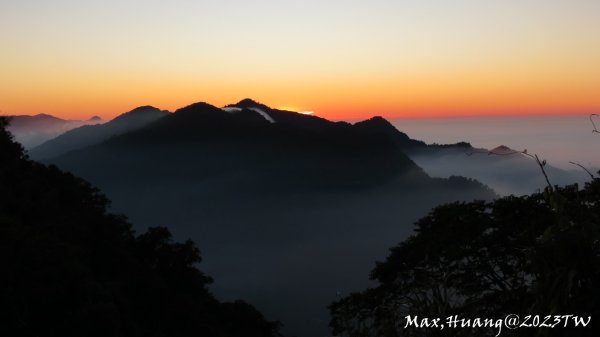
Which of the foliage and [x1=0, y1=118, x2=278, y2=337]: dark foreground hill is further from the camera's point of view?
[x1=0, y1=118, x2=278, y2=337]: dark foreground hill

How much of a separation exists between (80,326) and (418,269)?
11794mm

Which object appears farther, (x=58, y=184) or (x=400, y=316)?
(x=58, y=184)

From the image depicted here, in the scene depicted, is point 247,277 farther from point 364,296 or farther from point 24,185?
point 364,296

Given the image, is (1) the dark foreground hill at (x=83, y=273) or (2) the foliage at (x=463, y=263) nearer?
(2) the foliage at (x=463, y=263)

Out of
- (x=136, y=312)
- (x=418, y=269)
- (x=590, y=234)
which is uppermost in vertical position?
(x=590, y=234)

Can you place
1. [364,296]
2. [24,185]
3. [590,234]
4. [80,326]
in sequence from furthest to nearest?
[24,185] < [364,296] < [80,326] < [590,234]

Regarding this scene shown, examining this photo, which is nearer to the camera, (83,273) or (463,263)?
(463,263)

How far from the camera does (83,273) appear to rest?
761 inches

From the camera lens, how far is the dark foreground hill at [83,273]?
16062 mm

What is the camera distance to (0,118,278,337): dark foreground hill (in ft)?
52.7

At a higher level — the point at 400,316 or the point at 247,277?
the point at 400,316

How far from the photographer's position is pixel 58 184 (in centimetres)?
4262

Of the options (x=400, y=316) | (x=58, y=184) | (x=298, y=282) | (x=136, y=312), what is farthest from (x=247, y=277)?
(x=400, y=316)

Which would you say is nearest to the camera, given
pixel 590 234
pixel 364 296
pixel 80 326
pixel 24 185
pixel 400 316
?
pixel 590 234
